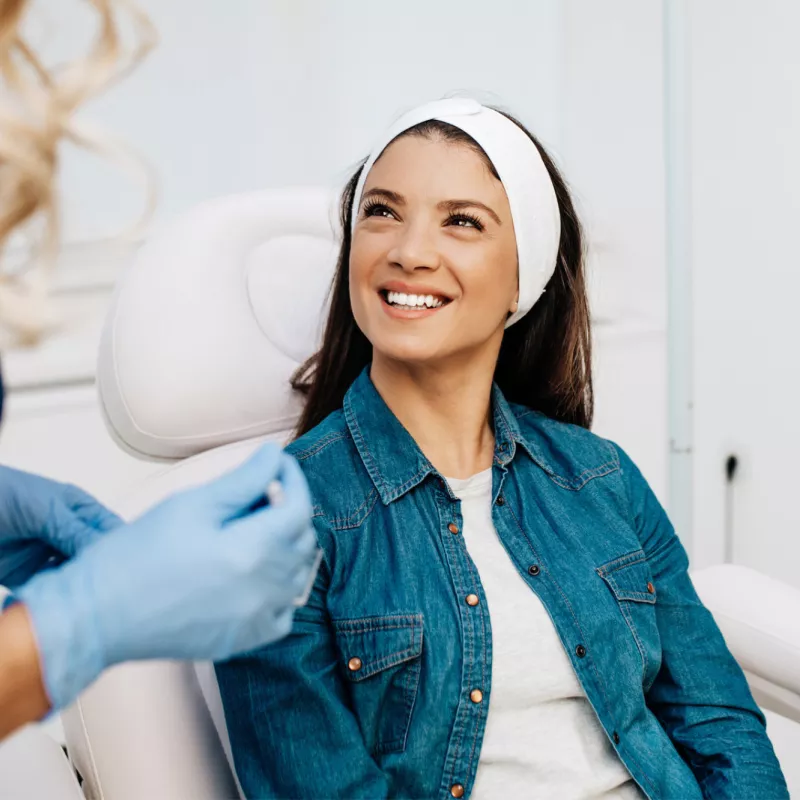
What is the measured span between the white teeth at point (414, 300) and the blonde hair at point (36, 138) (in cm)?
47

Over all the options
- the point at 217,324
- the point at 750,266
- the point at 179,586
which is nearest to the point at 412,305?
the point at 217,324

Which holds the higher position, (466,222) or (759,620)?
(466,222)

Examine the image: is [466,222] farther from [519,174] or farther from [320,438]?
[320,438]

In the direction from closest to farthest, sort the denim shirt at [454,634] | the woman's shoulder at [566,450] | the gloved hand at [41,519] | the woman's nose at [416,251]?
the gloved hand at [41,519], the denim shirt at [454,634], the woman's nose at [416,251], the woman's shoulder at [566,450]

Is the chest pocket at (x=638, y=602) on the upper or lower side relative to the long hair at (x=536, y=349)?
lower

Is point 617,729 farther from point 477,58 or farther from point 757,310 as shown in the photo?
point 477,58

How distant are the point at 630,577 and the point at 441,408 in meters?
0.28

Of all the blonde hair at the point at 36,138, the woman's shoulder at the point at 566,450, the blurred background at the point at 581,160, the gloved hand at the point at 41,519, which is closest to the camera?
the blonde hair at the point at 36,138

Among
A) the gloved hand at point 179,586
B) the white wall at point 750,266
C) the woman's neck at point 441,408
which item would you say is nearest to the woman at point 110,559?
the gloved hand at point 179,586

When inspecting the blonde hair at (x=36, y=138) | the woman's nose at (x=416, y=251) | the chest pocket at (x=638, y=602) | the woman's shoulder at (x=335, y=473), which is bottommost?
the chest pocket at (x=638, y=602)

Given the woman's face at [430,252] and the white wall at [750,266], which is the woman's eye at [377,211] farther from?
the white wall at [750,266]

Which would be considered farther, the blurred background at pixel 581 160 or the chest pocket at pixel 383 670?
the blurred background at pixel 581 160

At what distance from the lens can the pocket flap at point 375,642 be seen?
3.20 feet

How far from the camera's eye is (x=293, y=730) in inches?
37.0
